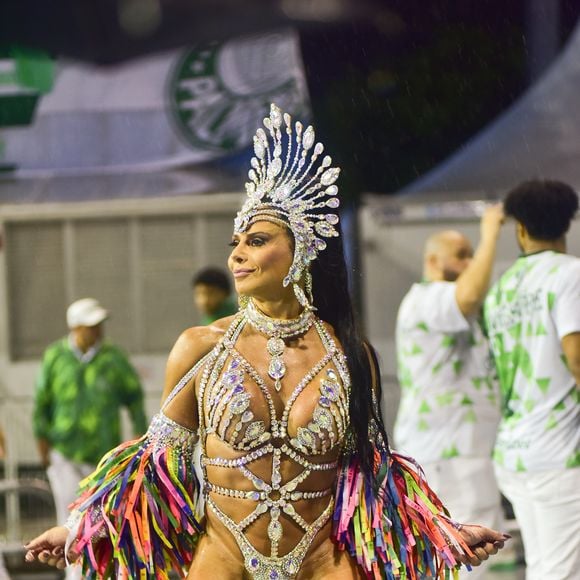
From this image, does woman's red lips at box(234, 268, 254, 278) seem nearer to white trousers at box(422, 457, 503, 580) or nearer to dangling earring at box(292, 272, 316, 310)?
dangling earring at box(292, 272, 316, 310)

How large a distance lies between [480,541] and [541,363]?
1.48 m

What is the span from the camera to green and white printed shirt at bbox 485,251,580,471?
5.26m

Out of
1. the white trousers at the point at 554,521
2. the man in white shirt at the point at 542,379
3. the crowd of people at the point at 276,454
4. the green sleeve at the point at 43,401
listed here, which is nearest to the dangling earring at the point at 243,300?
the crowd of people at the point at 276,454

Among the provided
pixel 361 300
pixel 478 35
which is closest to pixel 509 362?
pixel 361 300

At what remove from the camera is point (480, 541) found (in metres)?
4.00

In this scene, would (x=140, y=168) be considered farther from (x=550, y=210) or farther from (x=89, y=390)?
(x=550, y=210)

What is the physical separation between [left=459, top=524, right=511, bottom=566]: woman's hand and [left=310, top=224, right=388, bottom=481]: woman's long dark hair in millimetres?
348

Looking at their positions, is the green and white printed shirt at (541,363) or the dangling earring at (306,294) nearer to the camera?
the dangling earring at (306,294)

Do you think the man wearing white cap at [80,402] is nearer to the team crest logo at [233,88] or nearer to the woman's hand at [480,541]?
the team crest logo at [233,88]

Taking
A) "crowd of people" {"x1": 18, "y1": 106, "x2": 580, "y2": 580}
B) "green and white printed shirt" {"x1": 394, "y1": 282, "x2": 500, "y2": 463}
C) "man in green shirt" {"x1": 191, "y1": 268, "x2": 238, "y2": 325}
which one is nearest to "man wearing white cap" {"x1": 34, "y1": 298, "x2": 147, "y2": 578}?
"man in green shirt" {"x1": 191, "y1": 268, "x2": 238, "y2": 325}

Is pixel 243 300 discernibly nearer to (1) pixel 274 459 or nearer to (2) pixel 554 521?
(1) pixel 274 459

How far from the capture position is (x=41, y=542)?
388 cm

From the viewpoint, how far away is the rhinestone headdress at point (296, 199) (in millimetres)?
4043

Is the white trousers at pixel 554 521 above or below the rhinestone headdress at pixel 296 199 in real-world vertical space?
below
